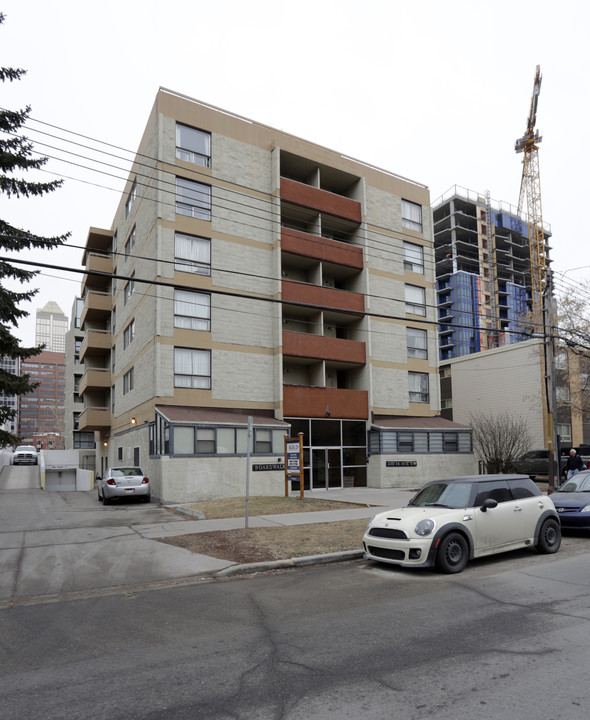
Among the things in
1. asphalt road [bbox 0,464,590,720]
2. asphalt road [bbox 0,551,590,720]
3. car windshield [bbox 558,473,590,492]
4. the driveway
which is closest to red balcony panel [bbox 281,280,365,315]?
the driveway

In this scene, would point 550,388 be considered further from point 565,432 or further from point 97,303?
point 97,303

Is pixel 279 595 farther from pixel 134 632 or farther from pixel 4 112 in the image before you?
pixel 4 112

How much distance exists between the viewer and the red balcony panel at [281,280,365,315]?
27.0m

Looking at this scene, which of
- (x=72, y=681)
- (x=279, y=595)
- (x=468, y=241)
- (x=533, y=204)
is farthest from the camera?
(x=468, y=241)

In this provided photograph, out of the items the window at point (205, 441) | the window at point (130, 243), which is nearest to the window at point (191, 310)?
the window at point (205, 441)

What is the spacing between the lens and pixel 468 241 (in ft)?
327

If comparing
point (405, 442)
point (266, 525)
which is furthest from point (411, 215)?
point (266, 525)

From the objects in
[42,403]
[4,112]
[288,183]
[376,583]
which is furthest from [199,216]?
[42,403]

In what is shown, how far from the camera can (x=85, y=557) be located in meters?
10.2

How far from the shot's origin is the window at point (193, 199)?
82.2ft

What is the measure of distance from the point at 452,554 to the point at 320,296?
2032 centimetres

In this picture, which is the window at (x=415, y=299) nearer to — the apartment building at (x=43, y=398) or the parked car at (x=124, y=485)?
the parked car at (x=124, y=485)

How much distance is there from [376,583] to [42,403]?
544 ft

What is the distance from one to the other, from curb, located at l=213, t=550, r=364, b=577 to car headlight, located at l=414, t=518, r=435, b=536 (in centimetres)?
185
